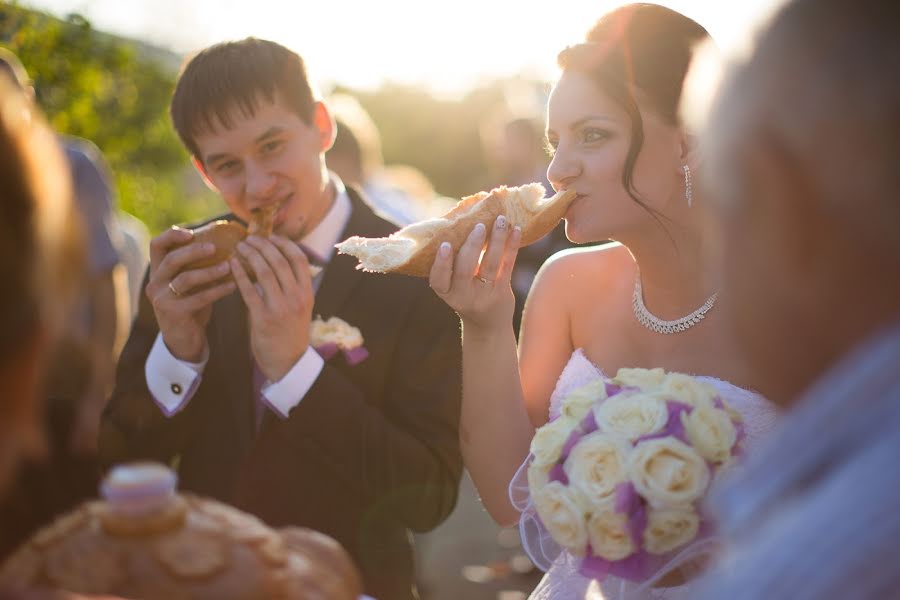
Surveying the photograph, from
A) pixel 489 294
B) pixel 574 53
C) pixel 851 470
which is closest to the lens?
pixel 851 470

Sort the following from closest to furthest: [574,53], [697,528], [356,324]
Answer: [697,528]
[574,53]
[356,324]

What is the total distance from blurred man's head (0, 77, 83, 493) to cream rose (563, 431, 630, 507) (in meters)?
1.29

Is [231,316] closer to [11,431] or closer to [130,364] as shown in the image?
[130,364]

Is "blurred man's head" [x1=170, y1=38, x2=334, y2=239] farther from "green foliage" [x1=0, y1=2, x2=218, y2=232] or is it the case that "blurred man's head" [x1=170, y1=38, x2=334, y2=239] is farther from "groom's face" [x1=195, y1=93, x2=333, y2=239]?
"green foliage" [x1=0, y1=2, x2=218, y2=232]

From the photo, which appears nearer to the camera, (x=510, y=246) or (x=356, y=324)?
(x=510, y=246)

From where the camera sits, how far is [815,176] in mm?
1021

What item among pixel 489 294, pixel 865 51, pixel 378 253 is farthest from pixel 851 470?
pixel 378 253

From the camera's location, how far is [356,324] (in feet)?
10.5

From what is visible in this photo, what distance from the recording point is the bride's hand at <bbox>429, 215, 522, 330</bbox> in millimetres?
2691

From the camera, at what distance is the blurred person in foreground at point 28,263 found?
0.98 m

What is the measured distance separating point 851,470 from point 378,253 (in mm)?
1979

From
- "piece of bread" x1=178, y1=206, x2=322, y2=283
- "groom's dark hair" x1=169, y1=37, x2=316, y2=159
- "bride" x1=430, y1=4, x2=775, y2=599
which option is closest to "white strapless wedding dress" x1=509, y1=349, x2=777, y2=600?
"bride" x1=430, y1=4, x2=775, y2=599

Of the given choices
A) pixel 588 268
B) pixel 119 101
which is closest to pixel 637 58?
pixel 588 268

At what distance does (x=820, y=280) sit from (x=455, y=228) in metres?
1.81
